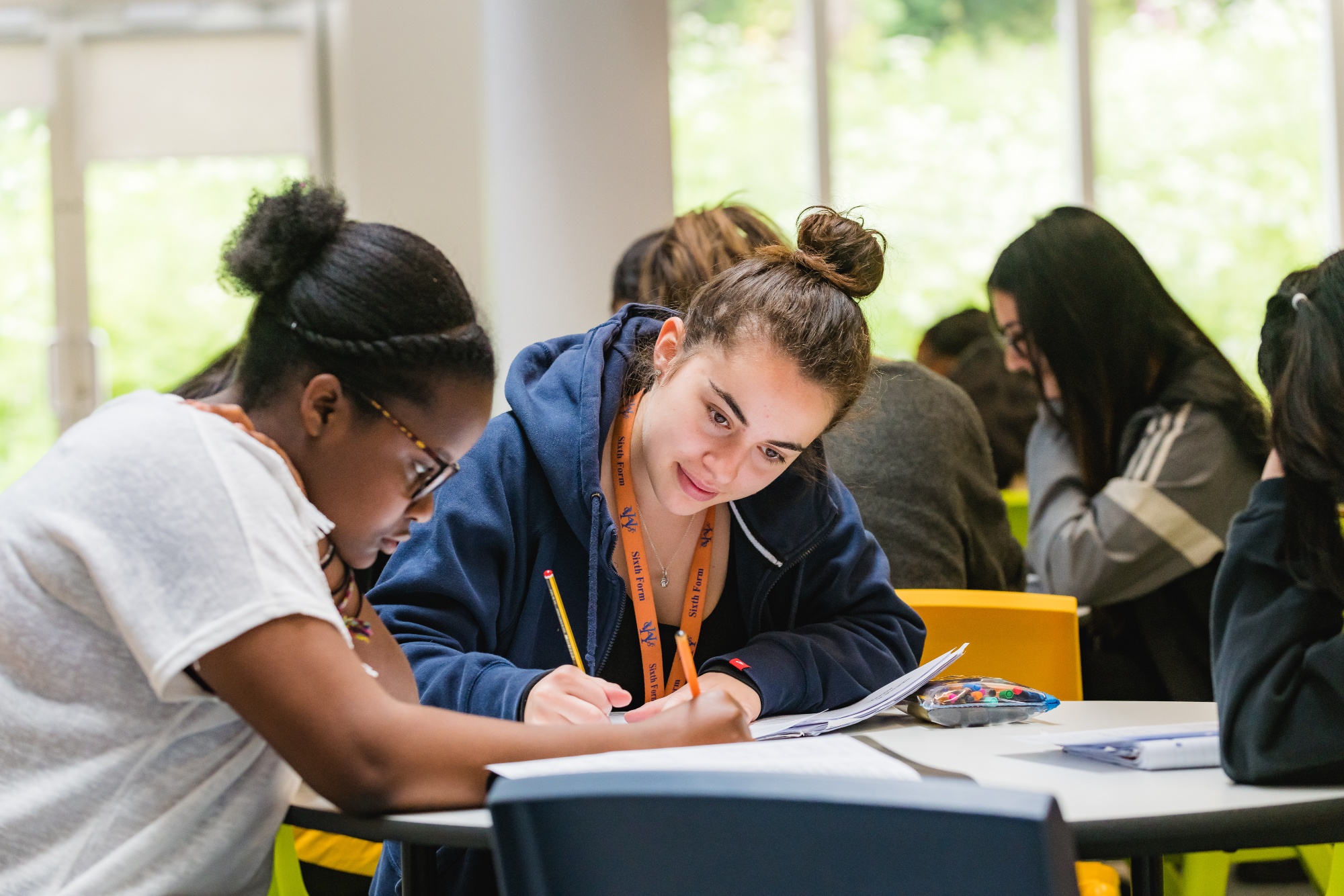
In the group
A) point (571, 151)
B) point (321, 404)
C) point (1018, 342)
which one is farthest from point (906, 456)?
point (571, 151)

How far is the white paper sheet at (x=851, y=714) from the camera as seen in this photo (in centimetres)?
148

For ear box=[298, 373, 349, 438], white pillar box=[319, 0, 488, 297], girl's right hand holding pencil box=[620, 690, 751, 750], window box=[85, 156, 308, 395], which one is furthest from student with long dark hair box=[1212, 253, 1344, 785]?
window box=[85, 156, 308, 395]

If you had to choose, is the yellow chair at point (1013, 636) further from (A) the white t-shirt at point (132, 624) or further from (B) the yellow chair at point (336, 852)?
(A) the white t-shirt at point (132, 624)

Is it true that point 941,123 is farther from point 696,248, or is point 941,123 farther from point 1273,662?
point 1273,662

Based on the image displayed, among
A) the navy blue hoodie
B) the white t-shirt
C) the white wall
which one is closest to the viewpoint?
the white t-shirt

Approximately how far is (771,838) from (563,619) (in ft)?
2.70

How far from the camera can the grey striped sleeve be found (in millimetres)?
2588

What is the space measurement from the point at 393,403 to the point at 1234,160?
587 centimetres

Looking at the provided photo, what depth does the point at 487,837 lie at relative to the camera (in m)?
1.11

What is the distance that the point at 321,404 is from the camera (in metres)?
1.25

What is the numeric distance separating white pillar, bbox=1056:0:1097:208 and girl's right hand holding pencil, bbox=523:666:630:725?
5252 mm

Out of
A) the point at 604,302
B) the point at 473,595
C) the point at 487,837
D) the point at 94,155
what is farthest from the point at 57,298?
the point at 487,837

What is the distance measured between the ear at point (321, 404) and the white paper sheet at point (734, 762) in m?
0.37

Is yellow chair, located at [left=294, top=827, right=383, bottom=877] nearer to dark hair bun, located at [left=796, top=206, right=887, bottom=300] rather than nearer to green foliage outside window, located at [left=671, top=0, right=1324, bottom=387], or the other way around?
dark hair bun, located at [left=796, top=206, right=887, bottom=300]
